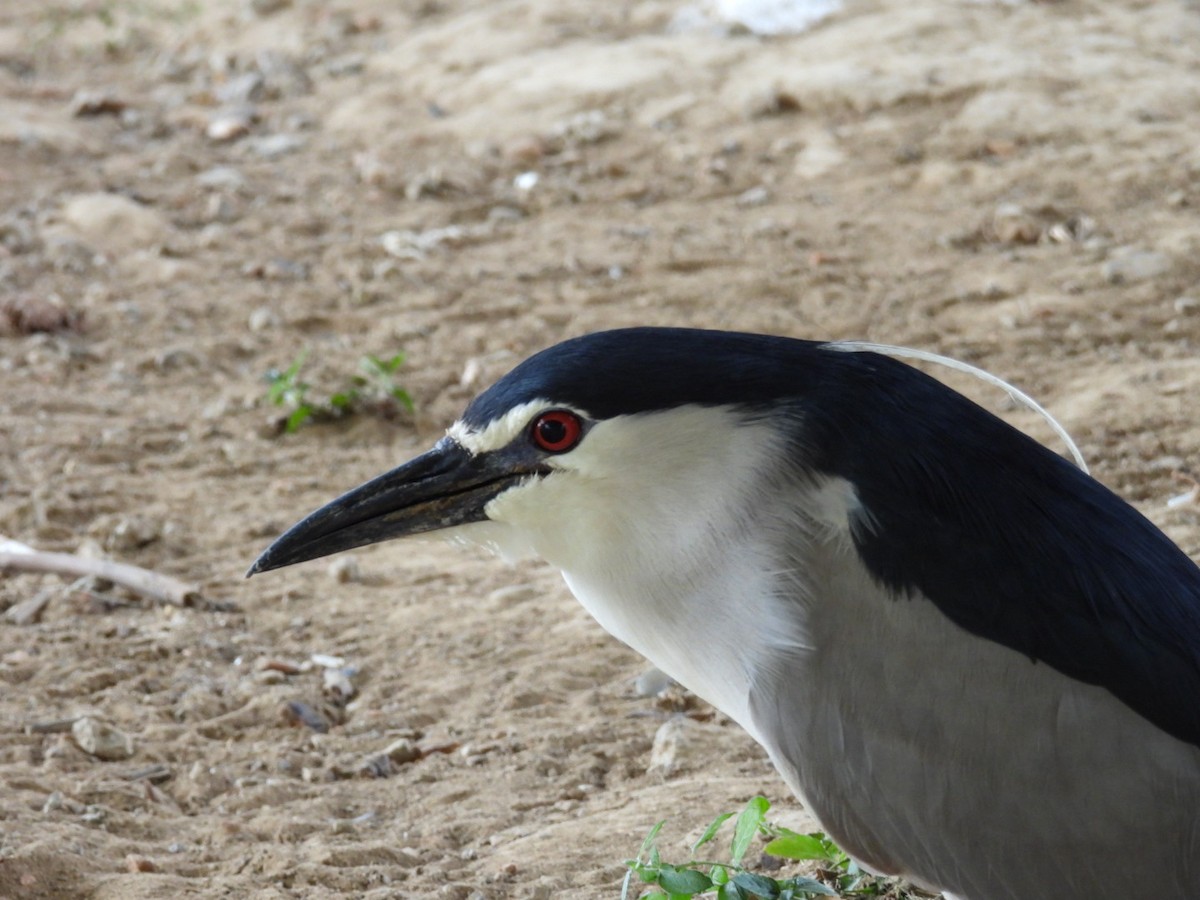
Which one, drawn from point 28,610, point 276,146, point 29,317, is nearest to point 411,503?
point 28,610

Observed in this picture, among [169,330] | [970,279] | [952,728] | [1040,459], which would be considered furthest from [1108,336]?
[169,330]

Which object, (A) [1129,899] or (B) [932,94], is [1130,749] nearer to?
(A) [1129,899]

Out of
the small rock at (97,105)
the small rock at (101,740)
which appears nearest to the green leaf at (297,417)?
the small rock at (101,740)

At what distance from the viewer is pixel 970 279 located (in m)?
5.91

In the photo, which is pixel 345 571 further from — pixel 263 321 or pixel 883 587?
pixel 883 587

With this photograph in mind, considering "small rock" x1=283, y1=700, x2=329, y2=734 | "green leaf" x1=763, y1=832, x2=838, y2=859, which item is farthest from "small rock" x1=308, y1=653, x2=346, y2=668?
"green leaf" x1=763, y1=832, x2=838, y2=859

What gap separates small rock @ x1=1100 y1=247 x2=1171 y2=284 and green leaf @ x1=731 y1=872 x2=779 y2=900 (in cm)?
372

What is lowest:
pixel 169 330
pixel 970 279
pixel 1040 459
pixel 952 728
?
pixel 169 330

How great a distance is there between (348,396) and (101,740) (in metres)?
2.04

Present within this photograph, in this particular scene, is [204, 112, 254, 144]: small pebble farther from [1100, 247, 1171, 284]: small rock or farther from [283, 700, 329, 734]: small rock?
[283, 700, 329, 734]: small rock

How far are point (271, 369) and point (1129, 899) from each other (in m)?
4.18

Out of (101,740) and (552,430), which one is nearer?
(552,430)

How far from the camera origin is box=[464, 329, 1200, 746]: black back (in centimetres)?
244

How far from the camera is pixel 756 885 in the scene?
256 cm
